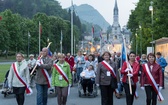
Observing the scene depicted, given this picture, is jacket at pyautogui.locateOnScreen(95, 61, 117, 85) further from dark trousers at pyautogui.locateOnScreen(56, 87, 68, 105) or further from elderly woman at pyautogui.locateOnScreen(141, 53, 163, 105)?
dark trousers at pyautogui.locateOnScreen(56, 87, 68, 105)

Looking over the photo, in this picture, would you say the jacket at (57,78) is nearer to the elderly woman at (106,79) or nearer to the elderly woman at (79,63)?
the elderly woman at (106,79)

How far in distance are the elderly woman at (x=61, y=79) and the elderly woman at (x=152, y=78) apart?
219 cm

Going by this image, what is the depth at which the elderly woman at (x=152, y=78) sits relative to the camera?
9750 millimetres

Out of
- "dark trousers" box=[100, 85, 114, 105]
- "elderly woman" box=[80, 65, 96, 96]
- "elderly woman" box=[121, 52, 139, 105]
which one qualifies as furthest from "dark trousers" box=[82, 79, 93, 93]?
"elderly woman" box=[121, 52, 139, 105]

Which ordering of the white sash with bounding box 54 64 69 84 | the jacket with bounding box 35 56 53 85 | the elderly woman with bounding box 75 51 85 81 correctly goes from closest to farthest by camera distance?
the white sash with bounding box 54 64 69 84
the jacket with bounding box 35 56 53 85
the elderly woman with bounding box 75 51 85 81

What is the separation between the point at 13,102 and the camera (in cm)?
1312

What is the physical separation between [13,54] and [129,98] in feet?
280

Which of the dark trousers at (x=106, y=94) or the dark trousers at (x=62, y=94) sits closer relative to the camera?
the dark trousers at (x=106, y=94)

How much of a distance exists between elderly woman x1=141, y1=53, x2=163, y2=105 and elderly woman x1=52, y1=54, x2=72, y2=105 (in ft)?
7.20

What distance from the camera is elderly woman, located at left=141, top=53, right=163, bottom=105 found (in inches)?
384

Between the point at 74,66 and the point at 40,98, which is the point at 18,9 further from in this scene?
the point at 40,98

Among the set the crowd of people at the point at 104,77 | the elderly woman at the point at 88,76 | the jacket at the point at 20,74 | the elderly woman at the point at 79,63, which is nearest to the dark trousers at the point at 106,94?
the crowd of people at the point at 104,77

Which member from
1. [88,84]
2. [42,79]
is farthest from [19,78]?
[88,84]

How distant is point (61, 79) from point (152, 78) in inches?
102
